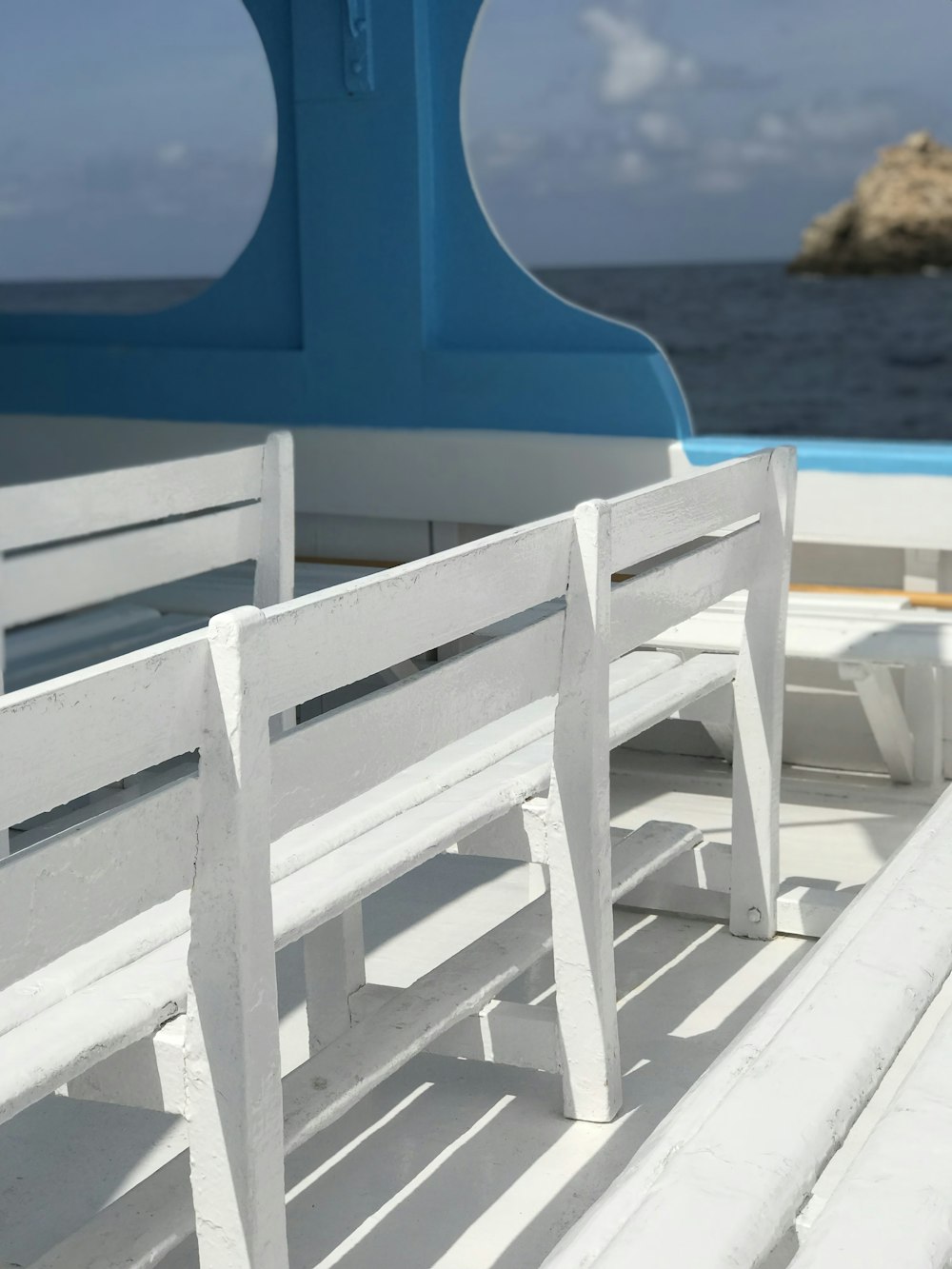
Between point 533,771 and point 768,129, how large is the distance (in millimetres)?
44479

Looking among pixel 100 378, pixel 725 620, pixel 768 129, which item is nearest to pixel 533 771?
pixel 725 620

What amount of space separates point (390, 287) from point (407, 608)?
253 cm

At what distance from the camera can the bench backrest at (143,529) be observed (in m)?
2.25

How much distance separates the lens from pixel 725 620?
3.14m

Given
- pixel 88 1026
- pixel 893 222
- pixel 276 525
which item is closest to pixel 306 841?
pixel 88 1026

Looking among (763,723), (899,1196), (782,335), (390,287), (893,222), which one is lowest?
(782,335)

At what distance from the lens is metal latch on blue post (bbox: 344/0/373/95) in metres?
3.79

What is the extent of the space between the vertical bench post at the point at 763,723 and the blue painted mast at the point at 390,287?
4.03ft

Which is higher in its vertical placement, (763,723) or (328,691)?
(328,691)

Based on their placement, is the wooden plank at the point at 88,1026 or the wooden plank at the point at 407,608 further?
the wooden plank at the point at 407,608

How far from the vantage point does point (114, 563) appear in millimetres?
2371

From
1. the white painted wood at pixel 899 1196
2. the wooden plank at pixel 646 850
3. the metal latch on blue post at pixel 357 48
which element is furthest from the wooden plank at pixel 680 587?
the metal latch on blue post at pixel 357 48

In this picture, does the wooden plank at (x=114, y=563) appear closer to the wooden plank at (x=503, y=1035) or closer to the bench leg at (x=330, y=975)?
the bench leg at (x=330, y=975)

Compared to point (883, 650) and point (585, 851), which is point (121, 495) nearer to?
point (585, 851)
